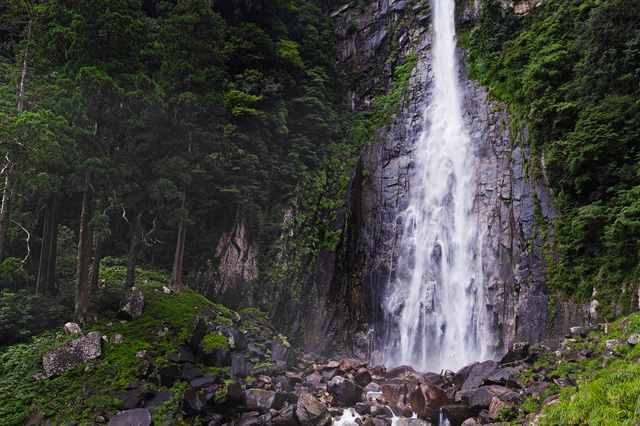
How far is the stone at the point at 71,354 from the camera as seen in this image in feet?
33.2

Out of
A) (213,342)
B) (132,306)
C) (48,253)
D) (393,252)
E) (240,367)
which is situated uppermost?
(393,252)

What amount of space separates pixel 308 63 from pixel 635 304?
2326 cm

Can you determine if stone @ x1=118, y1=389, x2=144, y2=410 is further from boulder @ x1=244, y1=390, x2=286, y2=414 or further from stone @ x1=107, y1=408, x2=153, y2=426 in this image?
boulder @ x1=244, y1=390, x2=286, y2=414

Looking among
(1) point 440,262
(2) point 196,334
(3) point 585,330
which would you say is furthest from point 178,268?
(3) point 585,330

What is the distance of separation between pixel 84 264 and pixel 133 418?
561cm

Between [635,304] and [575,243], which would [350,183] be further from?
[635,304]

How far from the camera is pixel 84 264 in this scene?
12.2m

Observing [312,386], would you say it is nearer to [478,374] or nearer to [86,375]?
[478,374]

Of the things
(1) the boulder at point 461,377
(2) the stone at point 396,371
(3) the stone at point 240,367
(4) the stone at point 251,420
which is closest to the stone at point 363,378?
(2) the stone at point 396,371

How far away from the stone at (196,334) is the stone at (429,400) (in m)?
7.94

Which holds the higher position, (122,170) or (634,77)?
(634,77)

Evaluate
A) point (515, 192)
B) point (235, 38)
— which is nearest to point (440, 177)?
point (515, 192)

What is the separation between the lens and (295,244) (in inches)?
811

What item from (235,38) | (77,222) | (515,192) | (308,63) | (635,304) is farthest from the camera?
(308,63)
